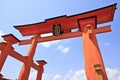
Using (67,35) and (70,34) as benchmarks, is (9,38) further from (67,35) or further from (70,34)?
(70,34)

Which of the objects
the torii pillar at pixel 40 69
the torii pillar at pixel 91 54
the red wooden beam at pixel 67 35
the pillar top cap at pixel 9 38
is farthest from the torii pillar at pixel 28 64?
the torii pillar at pixel 91 54

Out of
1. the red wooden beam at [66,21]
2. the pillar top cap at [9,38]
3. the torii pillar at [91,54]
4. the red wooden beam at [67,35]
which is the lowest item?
the torii pillar at [91,54]

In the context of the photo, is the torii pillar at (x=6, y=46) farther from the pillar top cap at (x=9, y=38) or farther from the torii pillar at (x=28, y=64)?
the torii pillar at (x=28, y=64)

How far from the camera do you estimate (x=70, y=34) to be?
28.2 feet

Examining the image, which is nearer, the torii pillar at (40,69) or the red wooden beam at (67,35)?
the red wooden beam at (67,35)

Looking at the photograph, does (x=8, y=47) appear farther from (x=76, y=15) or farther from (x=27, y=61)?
(x=76, y=15)

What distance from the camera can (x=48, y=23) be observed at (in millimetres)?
9508

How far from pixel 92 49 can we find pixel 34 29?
498 cm

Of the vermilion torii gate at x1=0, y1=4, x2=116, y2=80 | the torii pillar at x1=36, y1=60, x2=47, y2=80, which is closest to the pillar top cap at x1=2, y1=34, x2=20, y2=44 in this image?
the vermilion torii gate at x1=0, y1=4, x2=116, y2=80

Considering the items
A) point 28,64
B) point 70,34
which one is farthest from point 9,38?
point 70,34

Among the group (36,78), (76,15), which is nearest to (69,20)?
(76,15)

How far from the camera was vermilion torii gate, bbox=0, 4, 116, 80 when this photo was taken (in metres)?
6.23

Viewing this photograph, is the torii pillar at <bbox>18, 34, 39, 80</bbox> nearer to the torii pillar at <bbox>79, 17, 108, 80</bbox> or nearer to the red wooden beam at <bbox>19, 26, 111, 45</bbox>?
the red wooden beam at <bbox>19, 26, 111, 45</bbox>

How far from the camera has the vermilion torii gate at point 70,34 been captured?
6.23m
